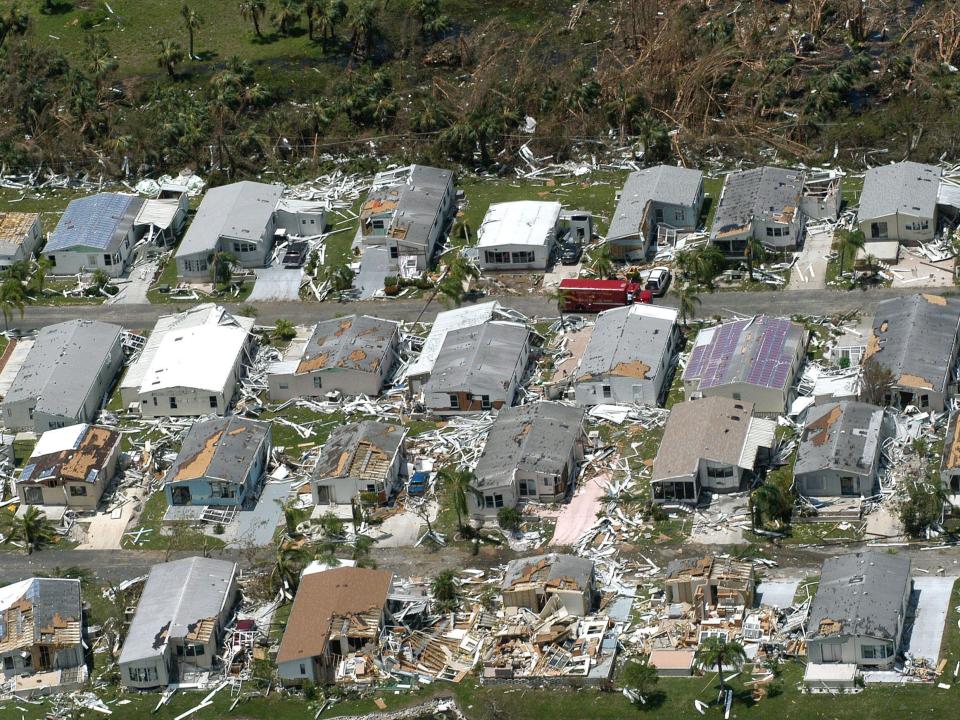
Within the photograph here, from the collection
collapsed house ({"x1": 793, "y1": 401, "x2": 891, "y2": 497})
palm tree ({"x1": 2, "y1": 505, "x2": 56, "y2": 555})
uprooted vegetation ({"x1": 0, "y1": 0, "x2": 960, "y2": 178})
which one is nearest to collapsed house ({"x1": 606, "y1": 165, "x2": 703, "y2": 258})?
uprooted vegetation ({"x1": 0, "y1": 0, "x2": 960, "y2": 178})

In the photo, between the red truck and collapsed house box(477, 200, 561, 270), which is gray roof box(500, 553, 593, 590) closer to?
the red truck

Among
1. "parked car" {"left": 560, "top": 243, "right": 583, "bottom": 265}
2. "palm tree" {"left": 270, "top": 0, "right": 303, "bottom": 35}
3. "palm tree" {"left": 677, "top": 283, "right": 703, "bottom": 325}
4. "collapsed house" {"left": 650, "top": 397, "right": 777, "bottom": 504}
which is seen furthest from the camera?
"palm tree" {"left": 270, "top": 0, "right": 303, "bottom": 35}

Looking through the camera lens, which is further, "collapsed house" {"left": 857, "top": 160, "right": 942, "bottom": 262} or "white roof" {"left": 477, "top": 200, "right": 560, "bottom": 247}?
"white roof" {"left": 477, "top": 200, "right": 560, "bottom": 247}

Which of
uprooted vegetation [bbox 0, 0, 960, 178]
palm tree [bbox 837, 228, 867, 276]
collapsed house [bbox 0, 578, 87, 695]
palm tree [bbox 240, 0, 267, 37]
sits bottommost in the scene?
collapsed house [bbox 0, 578, 87, 695]

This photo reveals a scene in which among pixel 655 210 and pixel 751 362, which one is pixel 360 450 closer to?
pixel 751 362

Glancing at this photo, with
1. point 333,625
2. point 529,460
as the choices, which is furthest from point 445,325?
point 333,625

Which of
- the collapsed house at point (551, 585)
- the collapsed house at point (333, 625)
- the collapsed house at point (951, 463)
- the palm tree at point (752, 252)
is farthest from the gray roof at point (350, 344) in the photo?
the collapsed house at point (951, 463)

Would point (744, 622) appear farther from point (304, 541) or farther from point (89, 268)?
point (89, 268)
